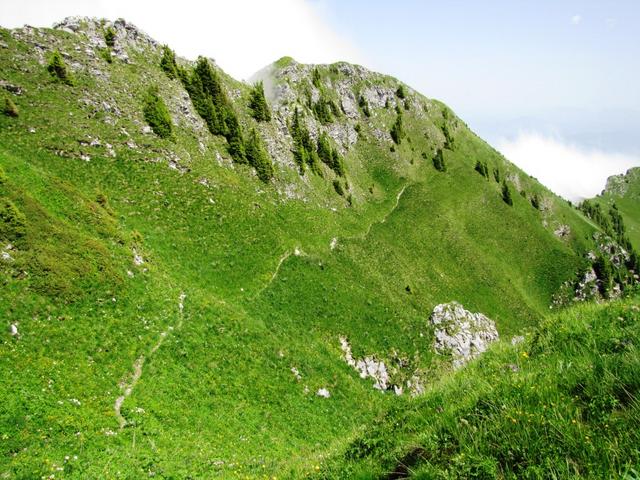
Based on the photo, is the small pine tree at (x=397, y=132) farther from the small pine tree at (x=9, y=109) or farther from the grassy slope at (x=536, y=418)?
the grassy slope at (x=536, y=418)

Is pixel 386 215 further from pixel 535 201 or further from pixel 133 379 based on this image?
pixel 535 201

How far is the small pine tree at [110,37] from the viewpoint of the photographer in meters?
54.3

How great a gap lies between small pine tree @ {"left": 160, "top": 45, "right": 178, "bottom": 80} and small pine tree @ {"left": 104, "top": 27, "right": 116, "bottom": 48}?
7.03 meters

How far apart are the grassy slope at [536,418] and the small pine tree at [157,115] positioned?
50.2 meters

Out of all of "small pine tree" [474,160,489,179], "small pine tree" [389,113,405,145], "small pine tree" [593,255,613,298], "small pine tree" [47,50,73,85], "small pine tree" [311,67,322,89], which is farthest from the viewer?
"small pine tree" [474,160,489,179]

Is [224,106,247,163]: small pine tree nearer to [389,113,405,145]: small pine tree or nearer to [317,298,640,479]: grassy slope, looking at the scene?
[317,298,640,479]: grassy slope

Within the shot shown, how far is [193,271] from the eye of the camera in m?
37.3

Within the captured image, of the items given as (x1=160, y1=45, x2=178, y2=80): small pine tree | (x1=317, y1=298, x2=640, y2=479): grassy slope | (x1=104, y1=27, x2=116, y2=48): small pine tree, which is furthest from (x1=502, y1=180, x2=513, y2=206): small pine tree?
(x1=317, y1=298, x2=640, y2=479): grassy slope

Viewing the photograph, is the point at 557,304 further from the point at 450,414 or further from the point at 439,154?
the point at 450,414

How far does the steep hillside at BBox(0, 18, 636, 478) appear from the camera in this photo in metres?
19.1

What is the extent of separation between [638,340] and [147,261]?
34122 mm

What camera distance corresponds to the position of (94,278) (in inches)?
1024

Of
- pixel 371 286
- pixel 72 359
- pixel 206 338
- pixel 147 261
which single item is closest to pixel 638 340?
pixel 72 359

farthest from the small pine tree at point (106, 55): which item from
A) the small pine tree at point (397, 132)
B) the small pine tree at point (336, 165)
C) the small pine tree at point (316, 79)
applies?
the small pine tree at point (397, 132)
